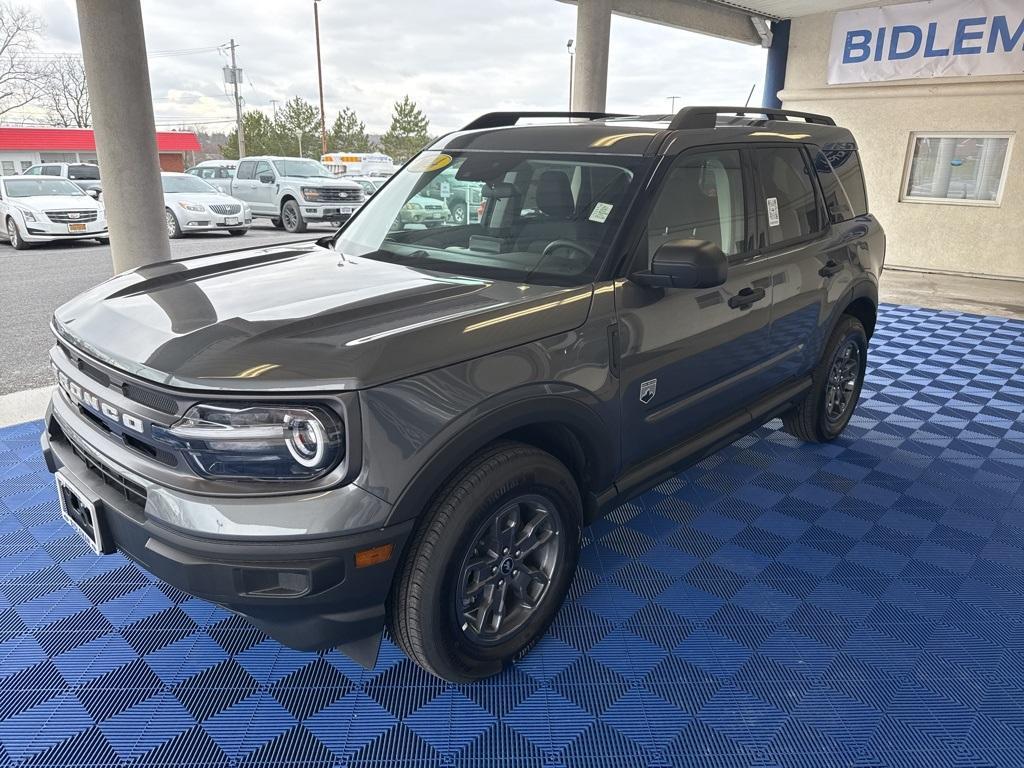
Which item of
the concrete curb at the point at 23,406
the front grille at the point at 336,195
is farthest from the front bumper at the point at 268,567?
the front grille at the point at 336,195

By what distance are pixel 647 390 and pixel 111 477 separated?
66.1 inches

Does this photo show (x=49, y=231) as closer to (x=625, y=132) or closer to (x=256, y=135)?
(x=256, y=135)

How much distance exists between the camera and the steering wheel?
7.89 feet

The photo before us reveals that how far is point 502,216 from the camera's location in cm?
274

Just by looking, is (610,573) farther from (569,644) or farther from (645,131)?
(645,131)

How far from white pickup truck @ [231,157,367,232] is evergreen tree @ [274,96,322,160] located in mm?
4962

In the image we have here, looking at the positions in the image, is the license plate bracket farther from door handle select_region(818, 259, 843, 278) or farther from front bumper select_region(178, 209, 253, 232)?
front bumper select_region(178, 209, 253, 232)

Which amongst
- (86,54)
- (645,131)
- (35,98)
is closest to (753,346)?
(645,131)

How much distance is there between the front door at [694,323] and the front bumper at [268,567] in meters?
1.05

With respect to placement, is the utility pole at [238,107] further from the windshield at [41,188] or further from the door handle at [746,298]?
the door handle at [746,298]

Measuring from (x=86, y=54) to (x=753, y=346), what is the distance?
Result: 171 inches

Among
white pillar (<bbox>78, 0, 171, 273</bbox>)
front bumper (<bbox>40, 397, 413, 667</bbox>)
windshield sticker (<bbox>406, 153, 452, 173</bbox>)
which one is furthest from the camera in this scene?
white pillar (<bbox>78, 0, 171, 273</bbox>)

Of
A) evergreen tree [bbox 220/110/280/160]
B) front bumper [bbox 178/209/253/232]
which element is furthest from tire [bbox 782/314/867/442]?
evergreen tree [bbox 220/110/280/160]

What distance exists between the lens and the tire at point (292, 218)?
44.9ft
